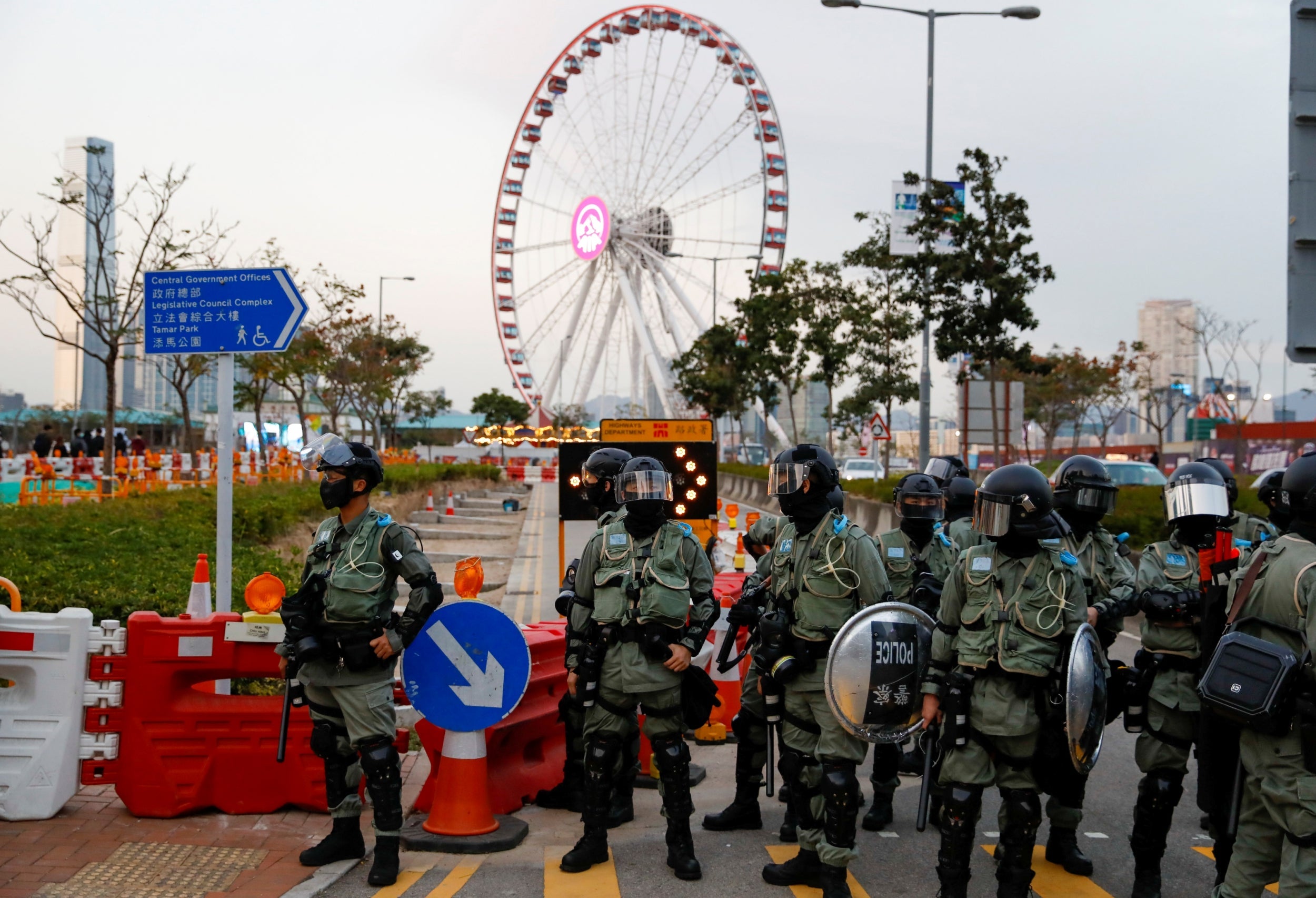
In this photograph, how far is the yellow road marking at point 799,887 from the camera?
462 cm

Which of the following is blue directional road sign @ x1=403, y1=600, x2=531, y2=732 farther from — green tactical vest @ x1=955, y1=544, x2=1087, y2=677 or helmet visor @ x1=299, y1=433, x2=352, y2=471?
green tactical vest @ x1=955, y1=544, x2=1087, y2=677

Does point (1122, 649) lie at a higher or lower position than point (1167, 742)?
lower

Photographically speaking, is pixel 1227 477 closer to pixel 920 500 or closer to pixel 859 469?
pixel 920 500

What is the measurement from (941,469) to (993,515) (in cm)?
357

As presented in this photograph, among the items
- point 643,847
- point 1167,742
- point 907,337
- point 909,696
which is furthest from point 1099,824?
point 907,337

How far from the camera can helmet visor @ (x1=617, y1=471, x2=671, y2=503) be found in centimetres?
498

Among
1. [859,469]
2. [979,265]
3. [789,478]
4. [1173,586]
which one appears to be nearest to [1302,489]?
[1173,586]

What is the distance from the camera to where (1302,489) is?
139 inches

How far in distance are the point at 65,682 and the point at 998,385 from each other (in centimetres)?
1736

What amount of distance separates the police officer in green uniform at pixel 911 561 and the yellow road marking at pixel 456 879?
6.58 ft

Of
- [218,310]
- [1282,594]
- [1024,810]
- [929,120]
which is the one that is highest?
[929,120]

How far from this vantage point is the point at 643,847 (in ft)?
17.1

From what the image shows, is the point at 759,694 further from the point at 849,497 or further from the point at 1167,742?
the point at 849,497

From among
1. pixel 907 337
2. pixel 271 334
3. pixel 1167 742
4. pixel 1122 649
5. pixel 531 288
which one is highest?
pixel 531 288
